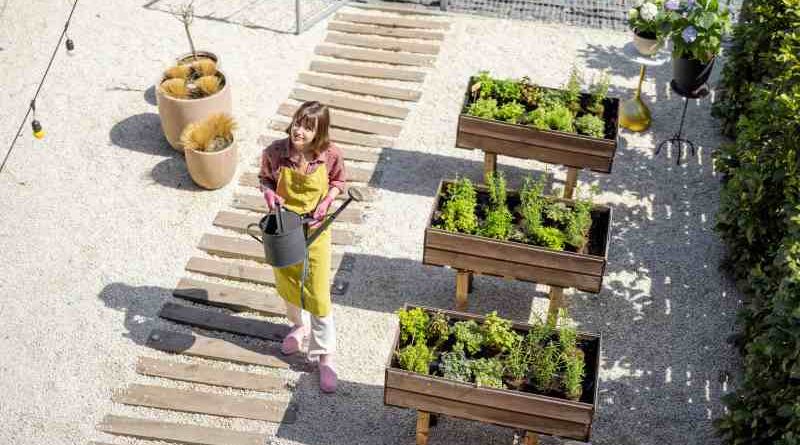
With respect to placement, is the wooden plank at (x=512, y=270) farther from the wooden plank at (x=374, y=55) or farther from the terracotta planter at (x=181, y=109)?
the wooden plank at (x=374, y=55)

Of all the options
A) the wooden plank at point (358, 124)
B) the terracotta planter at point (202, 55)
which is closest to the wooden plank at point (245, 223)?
the wooden plank at point (358, 124)

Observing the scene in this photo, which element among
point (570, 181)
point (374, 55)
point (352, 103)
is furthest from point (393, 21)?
point (570, 181)

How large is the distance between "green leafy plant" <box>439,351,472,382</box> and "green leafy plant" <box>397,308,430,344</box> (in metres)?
0.20

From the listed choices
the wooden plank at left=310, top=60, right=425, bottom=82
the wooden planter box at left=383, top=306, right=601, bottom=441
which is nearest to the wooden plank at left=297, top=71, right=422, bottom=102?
the wooden plank at left=310, top=60, right=425, bottom=82

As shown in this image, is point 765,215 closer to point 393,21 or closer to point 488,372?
point 488,372

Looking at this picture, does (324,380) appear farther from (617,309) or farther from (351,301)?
(617,309)

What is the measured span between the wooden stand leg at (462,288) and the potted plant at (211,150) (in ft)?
7.59

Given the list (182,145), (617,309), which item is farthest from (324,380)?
(182,145)

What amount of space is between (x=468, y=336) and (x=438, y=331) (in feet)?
0.61

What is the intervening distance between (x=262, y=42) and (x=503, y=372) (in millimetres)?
5279

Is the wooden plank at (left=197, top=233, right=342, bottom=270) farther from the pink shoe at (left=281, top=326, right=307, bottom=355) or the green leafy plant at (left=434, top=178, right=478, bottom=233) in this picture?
the green leafy plant at (left=434, top=178, right=478, bottom=233)

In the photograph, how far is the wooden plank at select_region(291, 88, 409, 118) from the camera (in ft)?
28.8

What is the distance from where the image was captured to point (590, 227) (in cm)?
660

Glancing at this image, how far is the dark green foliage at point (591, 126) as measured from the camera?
736 cm
